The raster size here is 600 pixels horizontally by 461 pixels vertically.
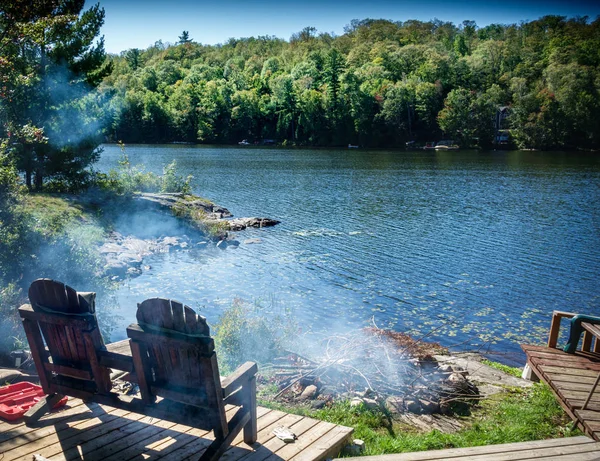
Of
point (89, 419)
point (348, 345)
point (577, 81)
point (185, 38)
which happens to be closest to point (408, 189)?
point (348, 345)

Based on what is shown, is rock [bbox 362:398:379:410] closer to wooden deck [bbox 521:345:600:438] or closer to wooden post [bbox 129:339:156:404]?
wooden deck [bbox 521:345:600:438]

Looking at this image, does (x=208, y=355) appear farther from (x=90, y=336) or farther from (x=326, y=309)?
(x=326, y=309)

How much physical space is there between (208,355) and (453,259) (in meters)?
18.4

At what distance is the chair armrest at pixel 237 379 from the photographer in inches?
173

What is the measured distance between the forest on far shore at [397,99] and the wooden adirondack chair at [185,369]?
76.8 metres

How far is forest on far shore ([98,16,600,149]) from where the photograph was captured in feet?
261

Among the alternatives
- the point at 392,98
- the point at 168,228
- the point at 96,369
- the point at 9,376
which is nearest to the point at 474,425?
the point at 96,369

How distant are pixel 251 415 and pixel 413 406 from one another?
3755mm

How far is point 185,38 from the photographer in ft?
634

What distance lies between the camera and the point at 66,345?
4773 millimetres

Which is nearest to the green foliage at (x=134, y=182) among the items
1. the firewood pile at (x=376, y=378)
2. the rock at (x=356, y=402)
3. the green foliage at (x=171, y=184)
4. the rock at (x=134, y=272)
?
the green foliage at (x=171, y=184)

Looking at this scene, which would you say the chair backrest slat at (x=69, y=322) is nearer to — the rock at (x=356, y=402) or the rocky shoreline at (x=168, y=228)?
the rock at (x=356, y=402)

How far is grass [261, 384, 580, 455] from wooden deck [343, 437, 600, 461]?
0.76 meters

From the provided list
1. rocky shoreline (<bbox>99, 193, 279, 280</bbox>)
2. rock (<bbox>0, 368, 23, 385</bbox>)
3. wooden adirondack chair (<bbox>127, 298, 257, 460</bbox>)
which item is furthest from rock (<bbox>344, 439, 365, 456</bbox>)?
rocky shoreline (<bbox>99, 193, 279, 280</bbox>)
